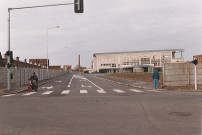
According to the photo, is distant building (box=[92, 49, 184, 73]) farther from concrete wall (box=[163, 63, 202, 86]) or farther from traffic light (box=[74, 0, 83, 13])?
traffic light (box=[74, 0, 83, 13])

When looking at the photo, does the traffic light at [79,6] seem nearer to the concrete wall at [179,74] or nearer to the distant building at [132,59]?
the concrete wall at [179,74]

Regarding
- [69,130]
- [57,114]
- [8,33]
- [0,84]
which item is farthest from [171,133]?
[0,84]

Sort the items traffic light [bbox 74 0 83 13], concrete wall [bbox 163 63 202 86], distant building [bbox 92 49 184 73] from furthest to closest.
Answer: distant building [bbox 92 49 184 73] < concrete wall [bbox 163 63 202 86] < traffic light [bbox 74 0 83 13]

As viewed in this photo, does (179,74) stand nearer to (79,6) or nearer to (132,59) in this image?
(79,6)

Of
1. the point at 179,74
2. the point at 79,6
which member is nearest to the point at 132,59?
the point at 179,74

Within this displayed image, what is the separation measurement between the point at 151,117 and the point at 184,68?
1533 cm

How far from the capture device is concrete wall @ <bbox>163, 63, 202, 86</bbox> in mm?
21656

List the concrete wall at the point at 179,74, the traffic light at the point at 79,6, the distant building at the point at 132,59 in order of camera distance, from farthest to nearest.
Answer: the distant building at the point at 132,59 → the concrete wall at the point at 179,74 → the traffic light at the point at 79,6

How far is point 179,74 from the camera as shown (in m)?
21.7

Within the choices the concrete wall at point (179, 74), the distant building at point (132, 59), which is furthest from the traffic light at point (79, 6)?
the distant building at point (132, 59)

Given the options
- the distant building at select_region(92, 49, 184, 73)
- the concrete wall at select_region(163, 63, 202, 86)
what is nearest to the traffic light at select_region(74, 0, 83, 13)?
the concrete wall at select_region(163, 63, 202, 86)

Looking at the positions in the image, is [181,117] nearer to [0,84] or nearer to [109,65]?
[0,84]

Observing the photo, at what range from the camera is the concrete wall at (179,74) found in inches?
853

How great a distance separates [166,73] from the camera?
21750mm
